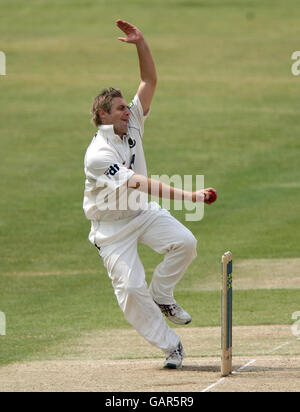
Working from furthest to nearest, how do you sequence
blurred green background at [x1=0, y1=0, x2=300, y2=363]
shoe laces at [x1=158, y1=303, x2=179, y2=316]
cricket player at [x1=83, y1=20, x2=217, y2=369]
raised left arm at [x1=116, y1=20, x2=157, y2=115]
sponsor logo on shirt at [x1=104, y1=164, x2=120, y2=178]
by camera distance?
blurred green background at [x1=0, y1=0, x2=300, y2=363]
raised left arm at [x1=116, y1=20, x2=157, y2=115]
shoe laces at [x1=158, y1=303, x2=179, y2=316]
cricket player at [x1=83, y1=20, x2=217, y2=369]
sponsor logo on shirt at [x1=104, y1=164, x2=120, y2=178]

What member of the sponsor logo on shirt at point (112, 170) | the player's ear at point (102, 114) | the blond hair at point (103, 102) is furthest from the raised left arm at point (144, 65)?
the sponsor logo on shirt at point (112, 170)

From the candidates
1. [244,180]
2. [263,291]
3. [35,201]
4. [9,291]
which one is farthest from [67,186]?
[263,291]

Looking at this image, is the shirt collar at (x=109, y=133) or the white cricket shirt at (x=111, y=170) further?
the shirt collar at (x=109, y=133)

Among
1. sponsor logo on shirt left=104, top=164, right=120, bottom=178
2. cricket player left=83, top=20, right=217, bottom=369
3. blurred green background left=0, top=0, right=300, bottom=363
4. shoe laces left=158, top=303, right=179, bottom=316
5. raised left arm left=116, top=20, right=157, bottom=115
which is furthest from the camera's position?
blurred green background left=0, top=0, right=300, bottom=363

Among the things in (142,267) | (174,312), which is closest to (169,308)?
(174,312)

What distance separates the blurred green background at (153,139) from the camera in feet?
42.4

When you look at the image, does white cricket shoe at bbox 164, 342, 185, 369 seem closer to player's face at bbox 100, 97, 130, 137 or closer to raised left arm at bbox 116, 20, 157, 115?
player's face at bbox 100, 97, 130, 137

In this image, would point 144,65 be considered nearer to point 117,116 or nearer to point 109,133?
point 117,116

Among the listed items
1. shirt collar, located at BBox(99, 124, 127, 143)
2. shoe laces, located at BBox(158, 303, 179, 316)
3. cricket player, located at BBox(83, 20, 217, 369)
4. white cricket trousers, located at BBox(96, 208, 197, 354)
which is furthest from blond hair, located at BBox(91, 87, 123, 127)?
shoe laces, located at BBox(158, 303, 179, 316)

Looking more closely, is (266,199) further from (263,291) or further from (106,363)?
(106,363)

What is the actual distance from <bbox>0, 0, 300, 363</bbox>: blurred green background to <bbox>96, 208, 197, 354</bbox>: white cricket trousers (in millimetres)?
1657

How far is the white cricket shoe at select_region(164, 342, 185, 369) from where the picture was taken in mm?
8555

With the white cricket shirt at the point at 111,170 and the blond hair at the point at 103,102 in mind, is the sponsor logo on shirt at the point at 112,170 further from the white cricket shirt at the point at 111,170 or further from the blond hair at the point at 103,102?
the blond hair at the point at 103,102

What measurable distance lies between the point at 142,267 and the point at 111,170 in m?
0.92
